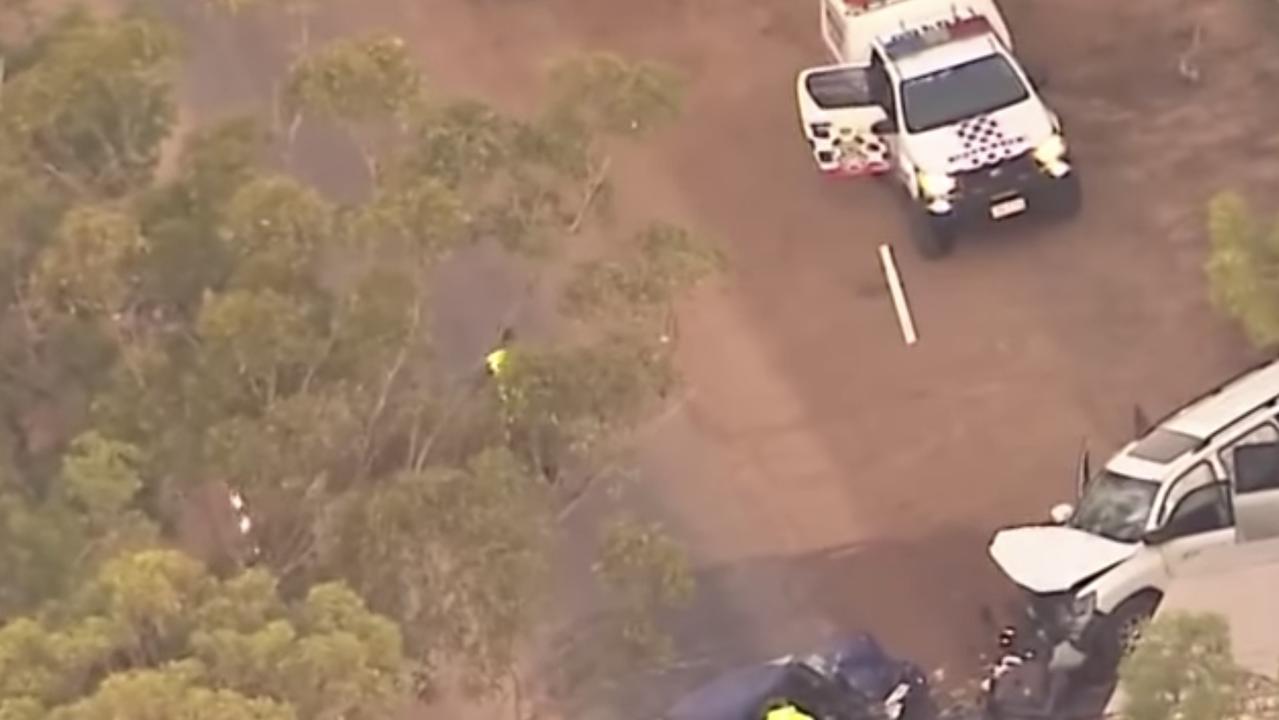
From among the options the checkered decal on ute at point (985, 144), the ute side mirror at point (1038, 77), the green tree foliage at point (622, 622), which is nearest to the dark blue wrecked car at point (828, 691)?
the green tree foliage at point (622, 622)

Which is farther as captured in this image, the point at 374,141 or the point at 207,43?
the point at 207,43

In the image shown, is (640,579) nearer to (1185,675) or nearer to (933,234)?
(1185,675)

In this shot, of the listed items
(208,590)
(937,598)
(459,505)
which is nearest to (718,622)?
(937,598)

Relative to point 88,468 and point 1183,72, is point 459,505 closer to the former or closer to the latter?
point 88,468

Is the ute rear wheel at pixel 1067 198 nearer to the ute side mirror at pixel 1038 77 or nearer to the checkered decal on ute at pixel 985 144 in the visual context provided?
the checkered decal on ute at pixel 985 144

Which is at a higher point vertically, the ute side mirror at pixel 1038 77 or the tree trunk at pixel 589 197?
the tree trunk at pixel 589 197

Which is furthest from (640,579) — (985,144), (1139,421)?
(985,144)

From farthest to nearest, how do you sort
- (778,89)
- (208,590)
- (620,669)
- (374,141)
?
(778,89) → (620,669) → (374,141) → (208,590)
